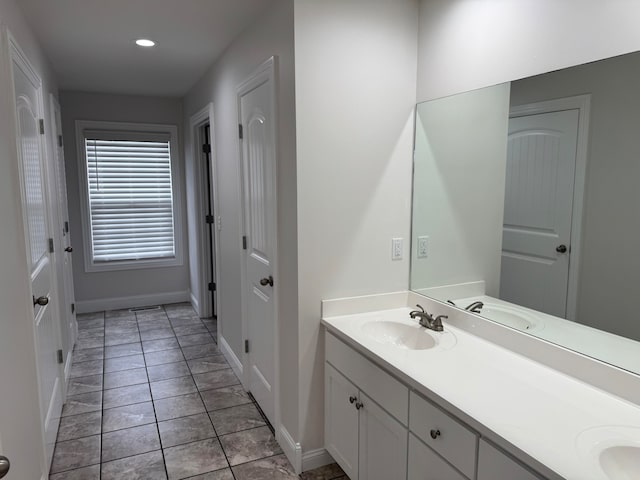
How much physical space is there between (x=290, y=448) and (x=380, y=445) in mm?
784

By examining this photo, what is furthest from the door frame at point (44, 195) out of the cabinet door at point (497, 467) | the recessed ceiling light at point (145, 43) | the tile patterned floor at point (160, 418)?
the cabinet door at point (497, 467)

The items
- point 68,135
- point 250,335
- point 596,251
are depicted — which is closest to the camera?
point 596,251

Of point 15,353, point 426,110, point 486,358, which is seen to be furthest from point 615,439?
point 15,353

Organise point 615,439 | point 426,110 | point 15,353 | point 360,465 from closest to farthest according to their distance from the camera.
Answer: point 615,439, point 15,353, point 360,465, point 426,110

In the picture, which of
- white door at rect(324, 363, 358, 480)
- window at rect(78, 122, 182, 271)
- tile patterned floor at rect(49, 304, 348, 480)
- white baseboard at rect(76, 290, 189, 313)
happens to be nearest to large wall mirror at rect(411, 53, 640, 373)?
white door at rect(324, 363, 358, 480)

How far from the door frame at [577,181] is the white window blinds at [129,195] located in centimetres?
452

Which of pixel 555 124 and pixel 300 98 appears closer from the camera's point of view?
pixel 555 124

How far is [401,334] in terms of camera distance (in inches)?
86.7

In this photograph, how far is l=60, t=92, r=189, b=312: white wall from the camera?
486 cm

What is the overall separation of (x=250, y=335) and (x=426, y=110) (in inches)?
73.9

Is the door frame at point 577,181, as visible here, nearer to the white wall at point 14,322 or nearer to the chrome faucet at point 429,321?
the chrome faucet at point 429,321

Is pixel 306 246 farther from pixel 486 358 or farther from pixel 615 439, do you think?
pixel 615 439

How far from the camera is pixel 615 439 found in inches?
48.1

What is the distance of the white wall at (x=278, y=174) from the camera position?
2199mm
